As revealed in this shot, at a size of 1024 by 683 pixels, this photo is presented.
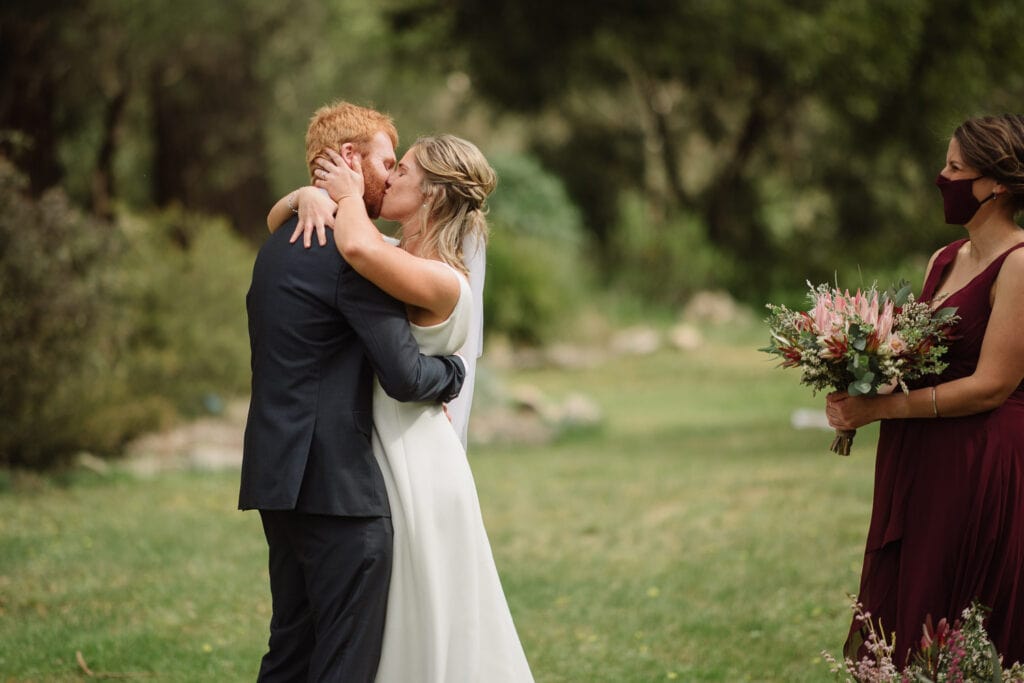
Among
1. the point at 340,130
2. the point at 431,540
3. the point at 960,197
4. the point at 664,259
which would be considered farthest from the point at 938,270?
the point at 664,259

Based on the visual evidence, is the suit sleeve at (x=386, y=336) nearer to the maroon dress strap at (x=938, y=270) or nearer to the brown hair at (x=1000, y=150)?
the maroon dress strap at (x=938, y=270)

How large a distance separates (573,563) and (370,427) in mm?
4243

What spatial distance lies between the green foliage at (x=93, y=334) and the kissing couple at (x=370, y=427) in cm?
639

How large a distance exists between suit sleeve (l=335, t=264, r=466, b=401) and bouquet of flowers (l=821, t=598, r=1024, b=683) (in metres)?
1.46

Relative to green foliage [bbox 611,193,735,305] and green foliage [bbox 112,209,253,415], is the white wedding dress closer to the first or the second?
green foliage [bbox 112,209,253,415]

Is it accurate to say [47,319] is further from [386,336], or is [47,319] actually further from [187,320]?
[386,336]

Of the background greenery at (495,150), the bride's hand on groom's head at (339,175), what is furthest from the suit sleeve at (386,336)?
the background greenery at (495,150)

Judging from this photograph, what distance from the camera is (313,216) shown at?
3.68 meters

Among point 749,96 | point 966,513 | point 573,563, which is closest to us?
point 966,513

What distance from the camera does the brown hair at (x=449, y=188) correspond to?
149 inches

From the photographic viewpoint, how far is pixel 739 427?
1306 centimetres

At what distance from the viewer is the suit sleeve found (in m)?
3.52

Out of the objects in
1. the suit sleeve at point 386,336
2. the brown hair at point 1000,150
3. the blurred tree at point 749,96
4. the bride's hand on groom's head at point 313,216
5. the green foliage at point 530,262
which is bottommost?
the suit sleeve at point 386,336

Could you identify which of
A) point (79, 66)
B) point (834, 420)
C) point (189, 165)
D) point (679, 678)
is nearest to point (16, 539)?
point (679, 678)
